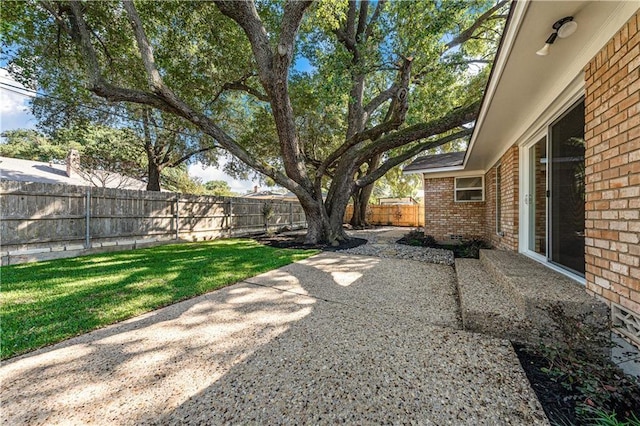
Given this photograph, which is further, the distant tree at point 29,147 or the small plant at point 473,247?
the distant tree at point 29,147

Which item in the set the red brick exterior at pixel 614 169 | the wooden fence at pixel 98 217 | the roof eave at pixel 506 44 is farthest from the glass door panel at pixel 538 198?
the wooden fence at pixel 98 217

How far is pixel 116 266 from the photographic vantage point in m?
5.16

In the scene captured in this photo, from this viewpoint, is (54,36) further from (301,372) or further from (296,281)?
(301,372)

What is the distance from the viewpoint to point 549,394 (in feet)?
5.34

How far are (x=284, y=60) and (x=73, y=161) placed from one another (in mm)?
16884

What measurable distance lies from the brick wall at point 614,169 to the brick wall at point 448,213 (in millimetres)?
6283

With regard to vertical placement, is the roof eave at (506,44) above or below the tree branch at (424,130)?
below

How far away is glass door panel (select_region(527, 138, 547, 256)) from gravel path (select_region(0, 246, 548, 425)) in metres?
1.99

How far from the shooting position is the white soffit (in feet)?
6.20

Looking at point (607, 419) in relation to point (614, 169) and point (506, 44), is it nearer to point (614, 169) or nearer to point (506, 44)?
point (614, 169)

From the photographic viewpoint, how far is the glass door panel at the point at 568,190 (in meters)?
2.65

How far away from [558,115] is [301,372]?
4.13 m

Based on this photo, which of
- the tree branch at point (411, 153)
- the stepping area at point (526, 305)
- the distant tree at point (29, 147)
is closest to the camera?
the stepping area at point (526, 305)

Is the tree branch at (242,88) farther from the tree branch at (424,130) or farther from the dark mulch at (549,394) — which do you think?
the dark mulch at (549,394)
